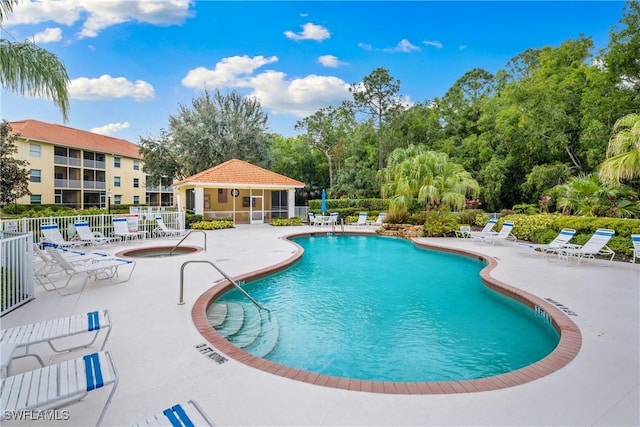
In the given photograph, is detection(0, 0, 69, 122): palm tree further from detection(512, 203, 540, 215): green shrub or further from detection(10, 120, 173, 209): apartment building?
detection(10, 120, 173, 209): apartment building

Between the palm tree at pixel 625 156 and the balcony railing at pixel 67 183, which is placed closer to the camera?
the palm tree at pixel 625 156

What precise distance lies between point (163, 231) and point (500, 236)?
1418 centimetres

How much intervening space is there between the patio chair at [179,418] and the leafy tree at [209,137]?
29212 mm

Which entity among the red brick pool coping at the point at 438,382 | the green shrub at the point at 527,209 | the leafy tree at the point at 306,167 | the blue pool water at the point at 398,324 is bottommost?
the blue pool water at the point at 398,324

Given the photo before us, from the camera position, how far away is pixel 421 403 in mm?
3043

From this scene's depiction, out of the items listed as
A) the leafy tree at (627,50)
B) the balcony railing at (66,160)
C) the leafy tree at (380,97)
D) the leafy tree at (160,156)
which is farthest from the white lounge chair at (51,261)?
the balcony railing at (66,160)

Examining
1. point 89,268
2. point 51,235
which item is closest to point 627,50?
point 89,268

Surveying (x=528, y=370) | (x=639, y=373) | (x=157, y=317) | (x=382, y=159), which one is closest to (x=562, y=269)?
(x=639, y=373)

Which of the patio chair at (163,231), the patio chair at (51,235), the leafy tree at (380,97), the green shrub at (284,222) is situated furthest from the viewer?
the leafy tree at (380,97)

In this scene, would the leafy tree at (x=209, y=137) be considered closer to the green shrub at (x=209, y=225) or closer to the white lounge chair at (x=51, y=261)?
the green shrub at (x=209, y=225)

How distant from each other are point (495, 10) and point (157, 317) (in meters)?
17.3

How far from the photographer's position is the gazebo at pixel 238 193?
20.9 metres

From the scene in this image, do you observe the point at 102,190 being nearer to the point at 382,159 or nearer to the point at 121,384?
the point at 382,159

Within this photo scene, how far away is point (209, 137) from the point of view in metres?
29.2
